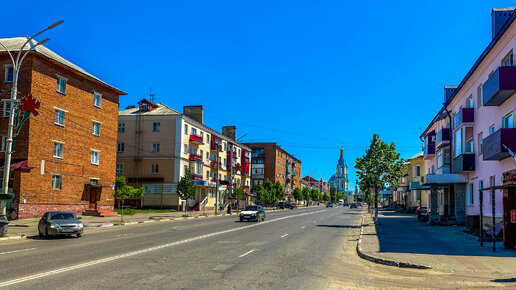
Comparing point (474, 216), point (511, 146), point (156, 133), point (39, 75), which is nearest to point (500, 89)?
point (511, 146)

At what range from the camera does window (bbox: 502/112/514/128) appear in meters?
22.5

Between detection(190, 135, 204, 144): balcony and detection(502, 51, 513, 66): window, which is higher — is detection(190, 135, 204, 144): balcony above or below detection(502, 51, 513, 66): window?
below

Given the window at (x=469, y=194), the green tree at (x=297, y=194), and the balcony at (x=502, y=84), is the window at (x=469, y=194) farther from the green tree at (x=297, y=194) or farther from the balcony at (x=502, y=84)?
the green tree at (x=297, y=194)

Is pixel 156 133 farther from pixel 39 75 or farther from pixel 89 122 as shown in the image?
pixel 39 75

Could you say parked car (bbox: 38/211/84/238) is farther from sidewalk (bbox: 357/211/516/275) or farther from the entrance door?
the entrance door

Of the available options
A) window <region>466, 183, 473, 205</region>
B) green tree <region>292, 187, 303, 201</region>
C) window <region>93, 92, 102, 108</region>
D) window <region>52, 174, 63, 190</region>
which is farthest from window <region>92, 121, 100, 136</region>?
green tree <region>292, 187, 303, 201</region>

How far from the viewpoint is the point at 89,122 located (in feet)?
131

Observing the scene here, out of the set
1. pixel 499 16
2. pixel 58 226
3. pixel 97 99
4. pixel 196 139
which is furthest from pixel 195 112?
pixel 58 226

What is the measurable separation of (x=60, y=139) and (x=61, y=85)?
14.2 ft

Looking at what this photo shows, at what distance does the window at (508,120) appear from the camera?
22.5m

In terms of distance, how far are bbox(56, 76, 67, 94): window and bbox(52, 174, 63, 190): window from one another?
6699mm

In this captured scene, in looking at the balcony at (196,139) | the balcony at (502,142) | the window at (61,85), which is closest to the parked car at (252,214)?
the window at (61,85)

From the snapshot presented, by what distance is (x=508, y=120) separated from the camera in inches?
917

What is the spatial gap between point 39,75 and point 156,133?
82.4 feet
